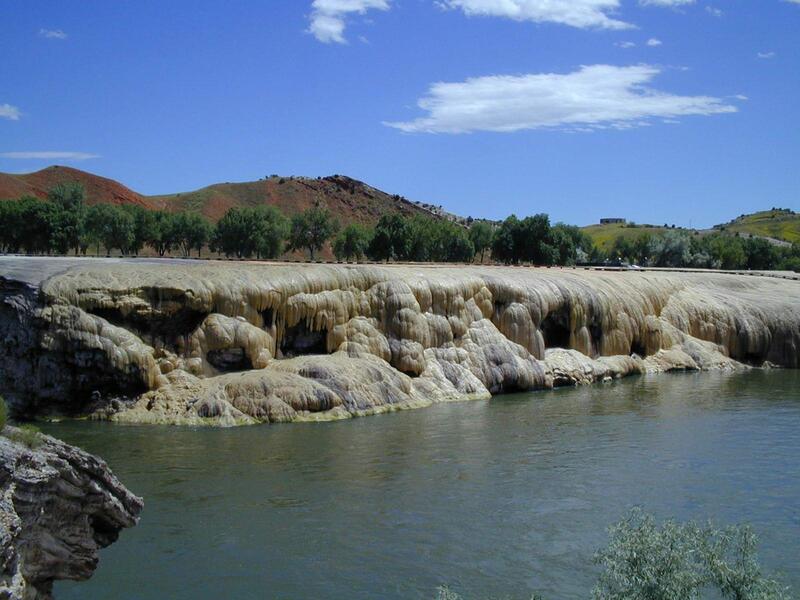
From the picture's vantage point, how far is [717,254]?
355 feet

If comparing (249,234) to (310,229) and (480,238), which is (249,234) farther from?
(480,238)

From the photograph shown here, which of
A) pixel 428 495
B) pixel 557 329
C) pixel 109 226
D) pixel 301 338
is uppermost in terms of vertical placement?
pixel 109 226

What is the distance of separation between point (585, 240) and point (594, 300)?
2497 inches

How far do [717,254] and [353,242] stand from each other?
45.9 meters

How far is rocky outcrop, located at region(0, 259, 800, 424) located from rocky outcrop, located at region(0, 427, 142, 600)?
19713 mm

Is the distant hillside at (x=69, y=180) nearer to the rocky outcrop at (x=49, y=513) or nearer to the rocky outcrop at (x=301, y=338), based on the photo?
the rocky outcrop at (x=301, y=338)

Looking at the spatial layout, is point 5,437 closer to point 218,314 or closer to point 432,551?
point 432,551

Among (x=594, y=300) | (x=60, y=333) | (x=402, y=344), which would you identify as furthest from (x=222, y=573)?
(x=594, y=300)

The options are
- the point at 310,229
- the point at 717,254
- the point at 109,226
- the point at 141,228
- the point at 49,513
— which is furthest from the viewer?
the point at 717,254

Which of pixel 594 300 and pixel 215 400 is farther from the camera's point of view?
pixel 594 300

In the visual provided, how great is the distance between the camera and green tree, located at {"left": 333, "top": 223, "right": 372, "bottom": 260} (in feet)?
293

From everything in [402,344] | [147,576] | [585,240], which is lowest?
[147,576]

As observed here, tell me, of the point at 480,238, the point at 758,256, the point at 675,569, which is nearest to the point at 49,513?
the point at 675,569

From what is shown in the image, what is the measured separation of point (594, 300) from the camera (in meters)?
48.7
